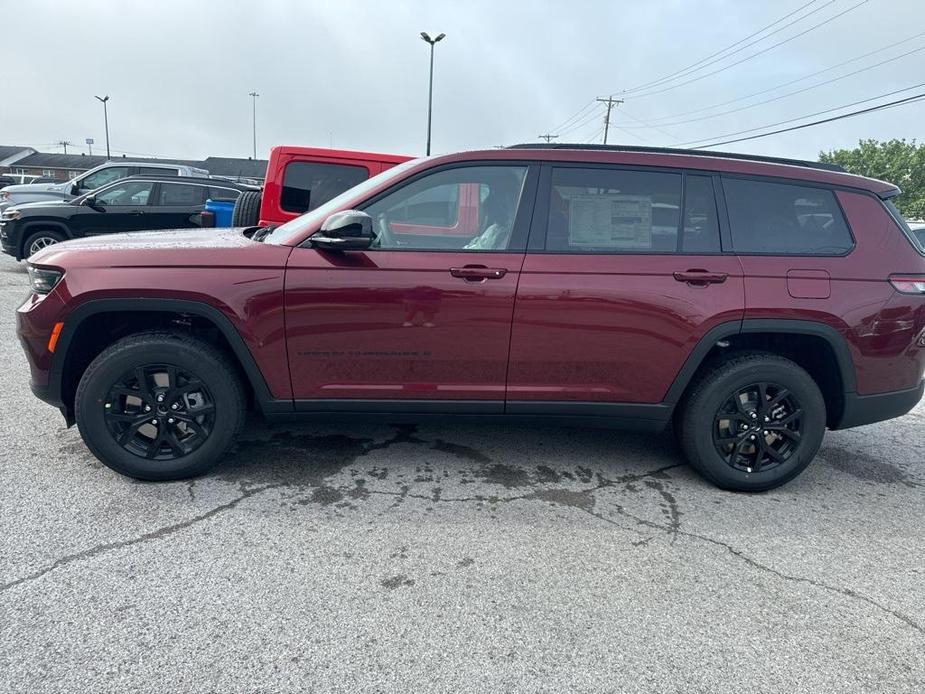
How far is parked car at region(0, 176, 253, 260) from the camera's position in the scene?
980cm

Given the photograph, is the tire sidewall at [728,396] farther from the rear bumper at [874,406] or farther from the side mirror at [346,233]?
the side mirror at [346,233]

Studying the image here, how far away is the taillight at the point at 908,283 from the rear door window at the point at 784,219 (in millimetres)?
307

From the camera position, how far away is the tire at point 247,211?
261 inches

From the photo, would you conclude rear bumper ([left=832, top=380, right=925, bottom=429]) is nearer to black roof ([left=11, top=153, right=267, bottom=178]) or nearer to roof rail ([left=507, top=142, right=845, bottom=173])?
roof rail ([left=507, top=142, right=845, bottom=173])

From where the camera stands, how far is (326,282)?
3031 mm

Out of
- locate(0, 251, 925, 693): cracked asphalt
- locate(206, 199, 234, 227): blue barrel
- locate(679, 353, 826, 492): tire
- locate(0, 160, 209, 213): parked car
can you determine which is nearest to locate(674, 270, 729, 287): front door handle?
locate(679, 353, 826, 492): tire

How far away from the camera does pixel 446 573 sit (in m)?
2.53

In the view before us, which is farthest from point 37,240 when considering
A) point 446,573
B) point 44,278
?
point 446,573

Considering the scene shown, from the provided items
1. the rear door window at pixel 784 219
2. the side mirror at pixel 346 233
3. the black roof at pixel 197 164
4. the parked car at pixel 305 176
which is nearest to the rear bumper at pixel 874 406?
the rear door window at pixel 784 219

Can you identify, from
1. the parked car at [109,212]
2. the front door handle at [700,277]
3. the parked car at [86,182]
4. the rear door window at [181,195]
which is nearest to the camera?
the front door handle at [700,277]

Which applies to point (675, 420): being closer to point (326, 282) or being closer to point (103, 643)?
point (326, 282)

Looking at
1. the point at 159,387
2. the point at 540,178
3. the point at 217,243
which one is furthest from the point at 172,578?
the point at 540,178

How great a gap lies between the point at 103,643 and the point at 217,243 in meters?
1.95

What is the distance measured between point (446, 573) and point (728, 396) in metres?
1.87
